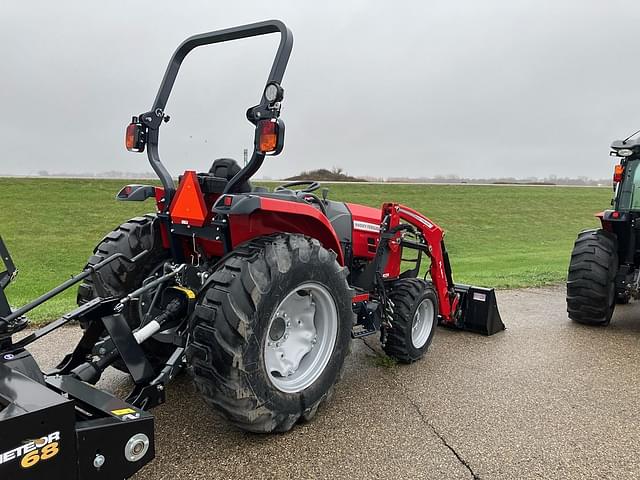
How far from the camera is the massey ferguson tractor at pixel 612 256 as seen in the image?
551 centimetres

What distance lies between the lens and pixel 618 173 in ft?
19.5

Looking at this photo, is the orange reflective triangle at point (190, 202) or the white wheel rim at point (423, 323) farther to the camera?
the white wheel rim at point (423, 323)

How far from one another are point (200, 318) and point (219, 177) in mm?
1037

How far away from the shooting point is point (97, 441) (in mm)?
2033

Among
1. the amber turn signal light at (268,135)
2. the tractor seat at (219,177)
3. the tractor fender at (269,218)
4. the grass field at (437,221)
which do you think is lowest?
the grass field at (437,221)

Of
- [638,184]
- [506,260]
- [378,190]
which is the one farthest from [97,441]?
[378,190]

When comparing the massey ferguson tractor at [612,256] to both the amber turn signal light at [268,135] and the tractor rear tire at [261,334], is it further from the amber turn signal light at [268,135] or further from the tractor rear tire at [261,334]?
the amber turn signal light at [268,135]

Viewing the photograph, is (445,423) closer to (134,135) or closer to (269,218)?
(269,218)

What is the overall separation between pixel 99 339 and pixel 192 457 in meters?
0.78

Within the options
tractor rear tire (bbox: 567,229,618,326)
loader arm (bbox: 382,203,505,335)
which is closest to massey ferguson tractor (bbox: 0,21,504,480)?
loader arm (bbox: 382,203,505,335)

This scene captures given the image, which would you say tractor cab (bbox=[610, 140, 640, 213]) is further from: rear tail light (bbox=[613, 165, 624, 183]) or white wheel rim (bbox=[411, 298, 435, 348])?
white wheel rim (bbox=[411, 298, 435, 348])

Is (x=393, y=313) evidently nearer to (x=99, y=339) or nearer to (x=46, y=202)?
(x=99, y=339)

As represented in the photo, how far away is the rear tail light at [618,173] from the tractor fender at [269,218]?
4.07 meters

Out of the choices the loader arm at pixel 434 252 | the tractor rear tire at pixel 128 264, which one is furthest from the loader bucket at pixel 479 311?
the tractor rear tire at pixel 128 264
